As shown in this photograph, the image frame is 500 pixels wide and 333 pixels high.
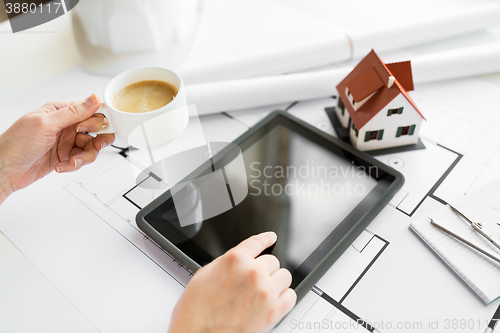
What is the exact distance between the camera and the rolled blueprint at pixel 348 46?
0.96 meters

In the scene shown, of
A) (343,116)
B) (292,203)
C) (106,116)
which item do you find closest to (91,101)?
(106,116)

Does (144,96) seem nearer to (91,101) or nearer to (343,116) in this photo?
(91,101)

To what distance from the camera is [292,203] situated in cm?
70

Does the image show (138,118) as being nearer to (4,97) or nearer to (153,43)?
(153,43)

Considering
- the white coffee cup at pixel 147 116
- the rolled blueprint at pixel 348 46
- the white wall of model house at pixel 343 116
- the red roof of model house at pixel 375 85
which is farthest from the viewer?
the rolled blueprint at pixel 348 46

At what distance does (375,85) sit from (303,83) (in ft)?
0.67

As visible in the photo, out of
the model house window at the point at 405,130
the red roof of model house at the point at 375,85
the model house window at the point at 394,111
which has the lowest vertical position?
the model house window at the point at 405,130

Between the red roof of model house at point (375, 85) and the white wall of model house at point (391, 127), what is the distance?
1 centimetres

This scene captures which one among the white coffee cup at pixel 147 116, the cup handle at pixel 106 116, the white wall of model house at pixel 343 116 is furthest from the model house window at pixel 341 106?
the cup handle at pixel 106 116

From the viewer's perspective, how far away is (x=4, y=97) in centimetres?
95

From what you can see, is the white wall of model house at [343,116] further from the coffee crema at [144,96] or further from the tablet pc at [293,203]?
the coffee crema at [144,96]

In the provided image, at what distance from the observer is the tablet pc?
63cm

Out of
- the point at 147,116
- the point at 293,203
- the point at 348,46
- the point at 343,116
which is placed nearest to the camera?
the point at 147,116

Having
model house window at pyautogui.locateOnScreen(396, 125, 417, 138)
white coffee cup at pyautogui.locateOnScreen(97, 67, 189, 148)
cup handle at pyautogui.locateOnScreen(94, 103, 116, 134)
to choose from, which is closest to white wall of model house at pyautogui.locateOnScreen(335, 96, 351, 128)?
model house window at pyautogui.locateOnScreen(396, 125, 417, 138)
